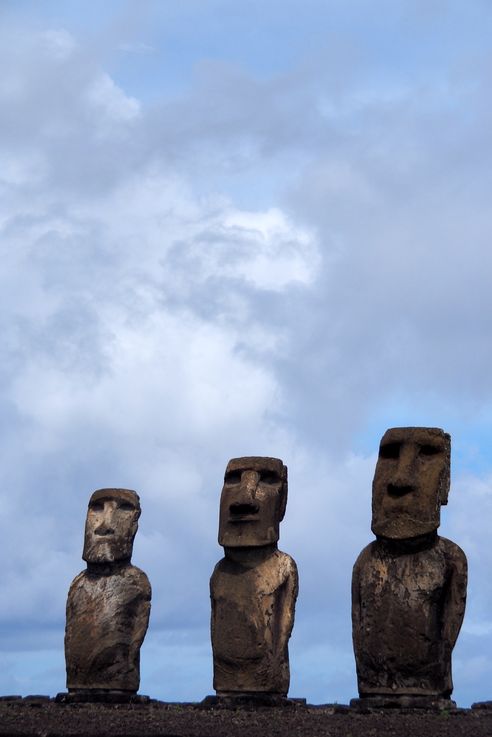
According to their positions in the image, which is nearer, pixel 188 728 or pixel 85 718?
pixel 188 728

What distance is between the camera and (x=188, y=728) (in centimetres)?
1535

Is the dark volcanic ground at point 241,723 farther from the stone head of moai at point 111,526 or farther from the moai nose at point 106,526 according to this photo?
the moai nose at point 106,526

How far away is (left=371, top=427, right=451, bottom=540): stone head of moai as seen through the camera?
17.0 metres

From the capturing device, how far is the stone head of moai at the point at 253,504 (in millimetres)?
18156

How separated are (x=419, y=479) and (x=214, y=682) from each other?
139 inches

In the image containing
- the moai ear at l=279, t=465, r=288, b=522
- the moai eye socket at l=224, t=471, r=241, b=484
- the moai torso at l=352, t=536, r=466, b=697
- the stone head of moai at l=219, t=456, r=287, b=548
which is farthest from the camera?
the moai eye socket at l=224, t=471, r=241, b=484

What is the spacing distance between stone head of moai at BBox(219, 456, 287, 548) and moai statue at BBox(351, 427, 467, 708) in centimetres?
136

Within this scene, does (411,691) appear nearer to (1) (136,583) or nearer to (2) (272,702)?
(2) (272,702)

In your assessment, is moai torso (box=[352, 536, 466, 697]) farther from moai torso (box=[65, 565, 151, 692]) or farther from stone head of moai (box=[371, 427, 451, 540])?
moai torso (box=[65, 565, 151, 692])

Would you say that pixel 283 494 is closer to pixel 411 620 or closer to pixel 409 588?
pixel 409 588

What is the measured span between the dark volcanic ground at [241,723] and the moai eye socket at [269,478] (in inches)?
107

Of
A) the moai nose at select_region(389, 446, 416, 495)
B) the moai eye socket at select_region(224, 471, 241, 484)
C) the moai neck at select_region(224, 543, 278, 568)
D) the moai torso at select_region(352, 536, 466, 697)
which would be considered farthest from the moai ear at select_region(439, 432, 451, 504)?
the moai eye socket at select_region(224, 471, 241, 484)

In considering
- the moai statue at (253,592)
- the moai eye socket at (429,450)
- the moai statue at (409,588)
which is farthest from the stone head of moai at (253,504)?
the moai eye socket at (429,450)

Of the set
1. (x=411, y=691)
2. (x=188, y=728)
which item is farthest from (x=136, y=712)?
(x=411, y=691)
